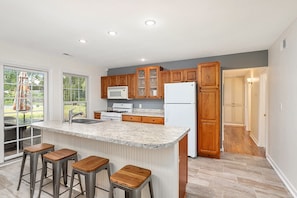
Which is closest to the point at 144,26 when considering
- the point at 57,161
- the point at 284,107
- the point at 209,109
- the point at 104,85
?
the point at 57,161

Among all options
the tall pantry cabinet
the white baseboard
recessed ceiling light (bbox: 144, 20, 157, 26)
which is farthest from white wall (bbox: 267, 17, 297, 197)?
recessed ceiling light (bbox: 144, 20, 157, 26)

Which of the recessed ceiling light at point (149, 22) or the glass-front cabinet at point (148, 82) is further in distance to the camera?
the glass-front cabinet at point (148, 82)

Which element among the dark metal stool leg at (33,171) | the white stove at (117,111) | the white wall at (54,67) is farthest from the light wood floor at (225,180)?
the white stove at (117,111)

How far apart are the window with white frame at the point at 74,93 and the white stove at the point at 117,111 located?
0.72 metres

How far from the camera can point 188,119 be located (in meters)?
3.62

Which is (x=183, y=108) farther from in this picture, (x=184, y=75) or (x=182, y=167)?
(x=182, y=167)

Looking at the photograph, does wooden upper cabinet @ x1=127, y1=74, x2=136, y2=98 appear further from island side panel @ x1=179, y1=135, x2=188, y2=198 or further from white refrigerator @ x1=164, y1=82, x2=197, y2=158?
island side panel @ x1=179, y1=135, x2=188, y2=198

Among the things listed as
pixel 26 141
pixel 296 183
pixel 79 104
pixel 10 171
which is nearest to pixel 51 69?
pixel 79 104

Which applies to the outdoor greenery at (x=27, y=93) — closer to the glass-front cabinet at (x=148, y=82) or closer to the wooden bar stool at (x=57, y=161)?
the wooden bar stool at (x=57, y=161)

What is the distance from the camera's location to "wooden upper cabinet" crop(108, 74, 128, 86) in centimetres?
500

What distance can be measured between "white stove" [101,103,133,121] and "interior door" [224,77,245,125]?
210 inches

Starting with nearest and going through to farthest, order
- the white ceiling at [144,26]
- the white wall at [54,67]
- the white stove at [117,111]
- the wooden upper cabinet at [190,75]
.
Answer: the white ceiling at [144,26], the white wall at [54,67], the wooden upper cabinet at [190,75], the white stove at [117,111]

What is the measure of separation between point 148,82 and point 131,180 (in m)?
3.35

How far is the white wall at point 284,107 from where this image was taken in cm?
224
